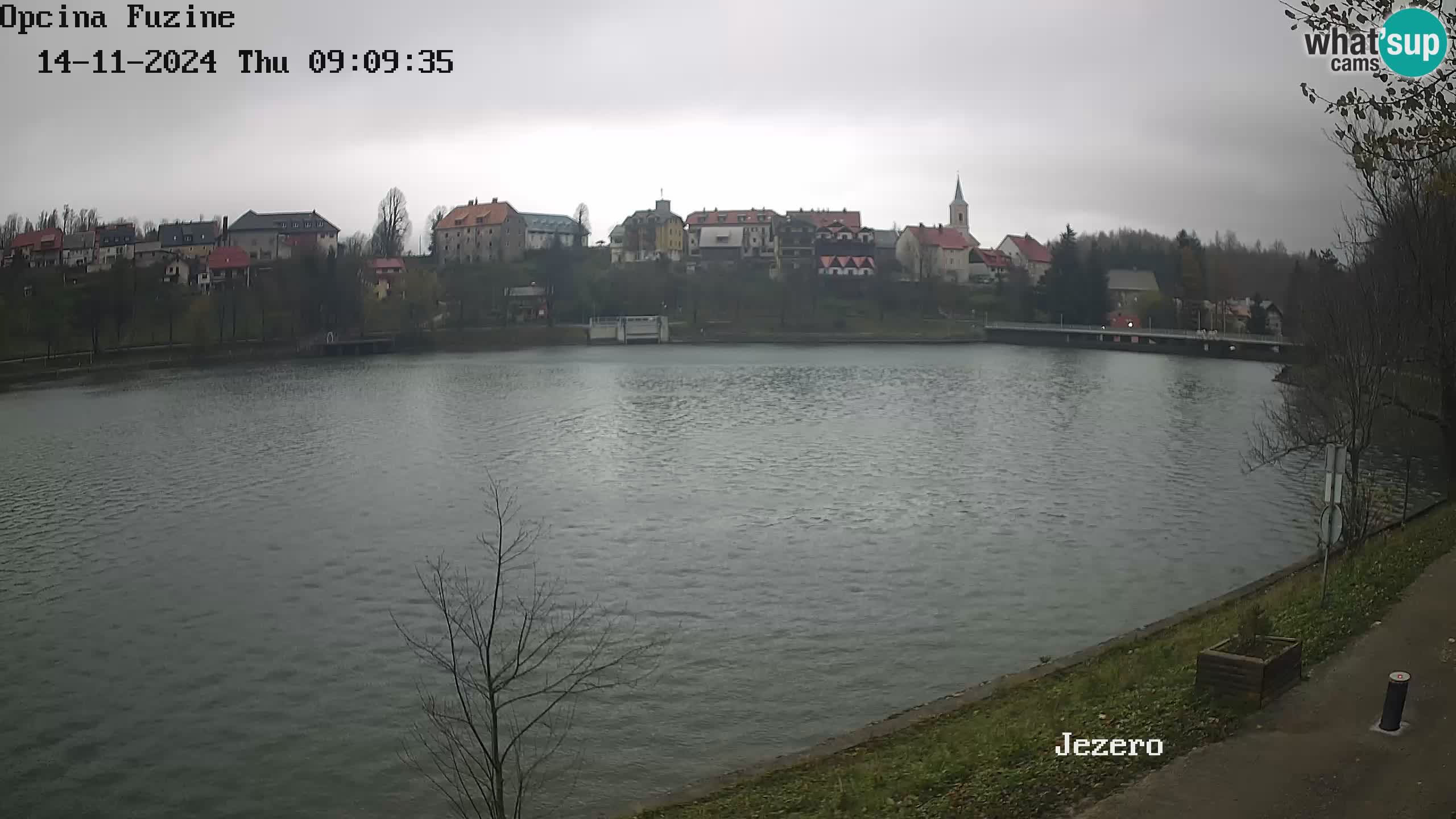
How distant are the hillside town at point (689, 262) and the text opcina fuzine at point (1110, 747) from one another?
73.3 meters

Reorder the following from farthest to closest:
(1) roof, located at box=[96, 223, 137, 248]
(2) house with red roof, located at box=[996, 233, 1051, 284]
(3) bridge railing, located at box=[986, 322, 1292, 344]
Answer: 1. (2) house with red roof, located at box=[996, 233, 1051, 284]
2. (1) roof, located at box=[96, 223, 137, 248]
3. (3) bridge railing, located at box=[986, 322, 1292, 344]

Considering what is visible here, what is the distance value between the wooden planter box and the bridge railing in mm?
71858

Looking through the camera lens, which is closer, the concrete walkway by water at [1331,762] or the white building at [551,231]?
the concrete walkway by water at [1331,762]

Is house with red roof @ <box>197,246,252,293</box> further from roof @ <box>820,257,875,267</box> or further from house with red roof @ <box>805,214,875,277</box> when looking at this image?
roof @ <box>820,257,875,267</box>

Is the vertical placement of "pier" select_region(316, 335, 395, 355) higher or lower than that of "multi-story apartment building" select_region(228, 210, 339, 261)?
lower

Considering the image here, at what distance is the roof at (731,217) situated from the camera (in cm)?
13838

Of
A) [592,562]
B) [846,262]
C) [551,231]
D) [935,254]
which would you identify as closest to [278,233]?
[551,231]

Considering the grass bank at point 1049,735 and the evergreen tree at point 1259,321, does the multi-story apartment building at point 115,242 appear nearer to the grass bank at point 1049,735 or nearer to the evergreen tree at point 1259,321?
the evergreen tree at point 1259,321

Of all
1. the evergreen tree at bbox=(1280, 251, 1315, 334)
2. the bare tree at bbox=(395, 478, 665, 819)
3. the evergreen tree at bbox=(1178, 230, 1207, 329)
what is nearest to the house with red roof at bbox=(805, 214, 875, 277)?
the evergreen tree at bbox=(1178, 230, 1207, 329)

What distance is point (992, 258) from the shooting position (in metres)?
139

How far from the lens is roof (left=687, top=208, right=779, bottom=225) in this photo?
454 feet

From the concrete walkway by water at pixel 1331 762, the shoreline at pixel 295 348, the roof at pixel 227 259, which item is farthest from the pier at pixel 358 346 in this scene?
the concrete walkway by water at pixel 1331 762

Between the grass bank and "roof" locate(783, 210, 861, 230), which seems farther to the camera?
"roof" locate(783, 210, 861, 230)

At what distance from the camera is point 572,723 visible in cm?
1375
